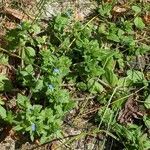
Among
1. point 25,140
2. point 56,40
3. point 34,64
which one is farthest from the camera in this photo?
point 56,40

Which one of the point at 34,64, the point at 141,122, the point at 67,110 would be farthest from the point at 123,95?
the point at 34,64

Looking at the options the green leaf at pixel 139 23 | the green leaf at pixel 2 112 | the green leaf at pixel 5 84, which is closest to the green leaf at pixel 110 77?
the green leaf at pixel 139 23

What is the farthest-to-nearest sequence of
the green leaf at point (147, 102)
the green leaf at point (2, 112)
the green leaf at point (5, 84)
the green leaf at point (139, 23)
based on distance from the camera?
the green leaf at point (139, 23) < the green leaf at point (147, 102) < the green leaf at point (5, 84) < the green leaf at point (2, 112)

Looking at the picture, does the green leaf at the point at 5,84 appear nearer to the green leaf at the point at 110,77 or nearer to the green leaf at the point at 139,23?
the green leaf at the point at 110,77

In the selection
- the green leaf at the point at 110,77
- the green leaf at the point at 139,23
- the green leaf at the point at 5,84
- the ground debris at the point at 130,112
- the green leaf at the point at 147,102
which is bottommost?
the ground debris at the point at 130,112

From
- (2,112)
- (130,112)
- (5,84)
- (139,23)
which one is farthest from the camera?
(139,23)

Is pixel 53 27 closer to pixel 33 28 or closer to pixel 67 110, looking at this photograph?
pixel 33 28

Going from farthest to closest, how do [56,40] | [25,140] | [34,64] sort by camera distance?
[56,40], [34,64], [25,140]

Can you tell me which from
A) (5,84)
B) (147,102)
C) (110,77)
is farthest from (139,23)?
(5,84)

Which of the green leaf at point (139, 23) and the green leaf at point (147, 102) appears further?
the green leaf at point (139, 23)

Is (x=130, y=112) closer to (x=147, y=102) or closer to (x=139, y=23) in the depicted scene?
(x=147, y=102)

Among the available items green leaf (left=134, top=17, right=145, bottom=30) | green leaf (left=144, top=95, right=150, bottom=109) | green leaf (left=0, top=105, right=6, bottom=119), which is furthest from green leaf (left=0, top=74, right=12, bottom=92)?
green leaf (left=134, top=17, right=145, bottom=30)
